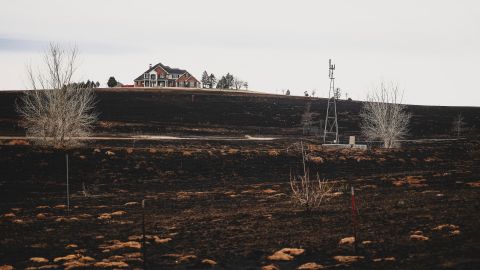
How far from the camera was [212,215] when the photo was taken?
726 inches

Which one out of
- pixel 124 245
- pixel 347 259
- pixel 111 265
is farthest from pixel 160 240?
pixel 347 259

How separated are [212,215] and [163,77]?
350ft

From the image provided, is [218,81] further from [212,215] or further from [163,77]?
[212,215]

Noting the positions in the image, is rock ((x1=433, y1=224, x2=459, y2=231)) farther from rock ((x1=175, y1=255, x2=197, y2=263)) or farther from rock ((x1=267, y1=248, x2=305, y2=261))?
rock ((x1=175, y1=255, x2=197, y2=263))

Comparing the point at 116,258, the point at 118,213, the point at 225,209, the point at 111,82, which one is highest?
the point at 111,82

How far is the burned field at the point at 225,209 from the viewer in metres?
11.7

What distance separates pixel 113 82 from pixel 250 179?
8998 cm

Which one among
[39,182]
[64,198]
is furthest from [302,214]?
[39,182]

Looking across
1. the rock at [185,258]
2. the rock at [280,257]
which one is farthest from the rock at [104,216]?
the rock at [280,257]

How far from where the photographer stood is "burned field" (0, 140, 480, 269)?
11.7 metres

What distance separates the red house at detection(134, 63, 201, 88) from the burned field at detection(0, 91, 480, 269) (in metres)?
71.6

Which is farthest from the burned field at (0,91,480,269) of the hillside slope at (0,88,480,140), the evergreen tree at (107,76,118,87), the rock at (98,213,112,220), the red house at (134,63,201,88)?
the red house at (134,63,201,88)

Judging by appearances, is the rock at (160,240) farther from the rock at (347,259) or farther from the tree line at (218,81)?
the tree line at (218,81)

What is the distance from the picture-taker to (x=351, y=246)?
12117 mm
